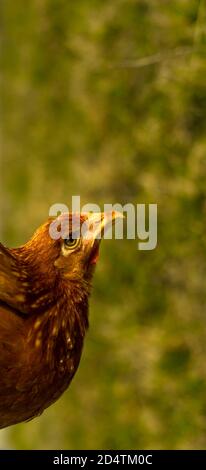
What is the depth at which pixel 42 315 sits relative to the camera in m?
1.47

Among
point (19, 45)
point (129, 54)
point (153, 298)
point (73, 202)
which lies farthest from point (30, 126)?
point (153, 298)

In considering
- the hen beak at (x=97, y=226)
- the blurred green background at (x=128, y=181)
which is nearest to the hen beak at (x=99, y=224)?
the hen beak at (x=97, y=226)

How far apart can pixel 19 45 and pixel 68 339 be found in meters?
2.63

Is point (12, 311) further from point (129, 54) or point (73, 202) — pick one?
point (73, 202)

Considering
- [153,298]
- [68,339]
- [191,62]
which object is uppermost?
[191,62]

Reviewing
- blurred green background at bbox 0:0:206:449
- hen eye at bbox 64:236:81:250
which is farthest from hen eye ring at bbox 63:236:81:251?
blurred green background at bbox 0:0:206:449

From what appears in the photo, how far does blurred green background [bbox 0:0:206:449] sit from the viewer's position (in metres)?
2.14

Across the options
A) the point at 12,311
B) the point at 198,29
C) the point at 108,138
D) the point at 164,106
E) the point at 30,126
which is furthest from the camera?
the point at 30,126

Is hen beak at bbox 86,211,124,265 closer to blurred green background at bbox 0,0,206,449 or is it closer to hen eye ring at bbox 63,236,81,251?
hen eye ring at bbox 63,236,81,251

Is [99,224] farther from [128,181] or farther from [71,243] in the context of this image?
[128,181]

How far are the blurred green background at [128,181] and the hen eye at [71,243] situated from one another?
63cm

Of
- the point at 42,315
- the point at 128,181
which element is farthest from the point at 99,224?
the point at 128,181

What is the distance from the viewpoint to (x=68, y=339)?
4.85 feet

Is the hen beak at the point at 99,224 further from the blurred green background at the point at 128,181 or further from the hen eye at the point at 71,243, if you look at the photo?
the blurred green background at the point at 128,181
